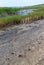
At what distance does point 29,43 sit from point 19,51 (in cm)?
199

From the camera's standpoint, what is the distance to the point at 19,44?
562 inches

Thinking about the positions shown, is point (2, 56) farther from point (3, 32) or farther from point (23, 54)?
point (3, 32)

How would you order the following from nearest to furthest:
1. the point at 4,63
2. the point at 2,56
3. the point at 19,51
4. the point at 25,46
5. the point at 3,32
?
the point at 4,63 < the point at 2,56 < the point at 19,51 < the point at 25,46 < the point at 3,32

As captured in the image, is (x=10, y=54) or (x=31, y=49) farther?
(x=31, y=49)

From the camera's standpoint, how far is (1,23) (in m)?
21.7

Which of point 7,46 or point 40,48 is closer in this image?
point 40,48

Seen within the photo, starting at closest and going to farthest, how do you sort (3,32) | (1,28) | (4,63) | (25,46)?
(4,63) → (25,46) → (3,32) → (1,28)

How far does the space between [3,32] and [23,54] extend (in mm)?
7949

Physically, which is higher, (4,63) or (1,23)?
(4,63)

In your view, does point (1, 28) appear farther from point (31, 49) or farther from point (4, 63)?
point (4, 63)

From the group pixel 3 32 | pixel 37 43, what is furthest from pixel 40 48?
pixel 3 32

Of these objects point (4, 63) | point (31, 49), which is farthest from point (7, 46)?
point (4, 63)

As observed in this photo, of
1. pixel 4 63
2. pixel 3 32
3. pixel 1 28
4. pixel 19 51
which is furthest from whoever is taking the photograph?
pixel 1 28

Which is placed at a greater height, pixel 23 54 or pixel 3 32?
pixel 23 54
